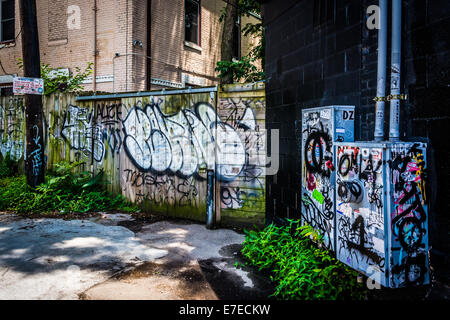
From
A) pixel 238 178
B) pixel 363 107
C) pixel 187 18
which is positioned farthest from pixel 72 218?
pixel 187 18

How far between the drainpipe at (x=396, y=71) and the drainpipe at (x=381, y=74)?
106mm

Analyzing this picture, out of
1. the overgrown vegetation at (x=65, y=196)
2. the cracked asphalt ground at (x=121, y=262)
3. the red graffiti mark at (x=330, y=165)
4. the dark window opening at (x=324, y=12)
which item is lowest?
the cracked asphalt ground at (x=121, y=262)

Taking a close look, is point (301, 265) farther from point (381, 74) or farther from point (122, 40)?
point (122, 40)

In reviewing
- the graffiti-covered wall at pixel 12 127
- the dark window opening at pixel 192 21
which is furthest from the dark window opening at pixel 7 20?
the dark window opening at pixel 192 21

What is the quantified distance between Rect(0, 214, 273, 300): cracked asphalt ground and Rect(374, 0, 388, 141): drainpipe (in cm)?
195

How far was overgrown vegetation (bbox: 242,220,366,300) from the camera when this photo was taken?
323cm

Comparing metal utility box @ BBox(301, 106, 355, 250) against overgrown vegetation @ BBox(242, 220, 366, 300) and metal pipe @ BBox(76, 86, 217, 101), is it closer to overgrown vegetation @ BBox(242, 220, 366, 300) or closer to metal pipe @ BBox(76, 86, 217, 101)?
overgrown vegetation @ BBox(242, 220, 366, 300)

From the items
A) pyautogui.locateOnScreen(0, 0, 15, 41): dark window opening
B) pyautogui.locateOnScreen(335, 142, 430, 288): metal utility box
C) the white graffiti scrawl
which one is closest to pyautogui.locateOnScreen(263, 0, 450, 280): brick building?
pyautogui.locateOnScreen(335, 142, 430, 288): metal utility box

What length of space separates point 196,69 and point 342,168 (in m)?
10.1

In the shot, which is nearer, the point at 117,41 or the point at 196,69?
the point at 117,41

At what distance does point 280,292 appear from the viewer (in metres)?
3.44

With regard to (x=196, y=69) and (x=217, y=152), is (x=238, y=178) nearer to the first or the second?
(x=217, y=152)

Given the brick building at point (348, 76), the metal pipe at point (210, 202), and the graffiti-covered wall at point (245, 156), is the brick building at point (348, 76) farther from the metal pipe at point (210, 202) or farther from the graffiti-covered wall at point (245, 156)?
the metal pipe at point (210, 202)

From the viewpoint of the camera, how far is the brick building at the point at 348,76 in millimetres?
2743
